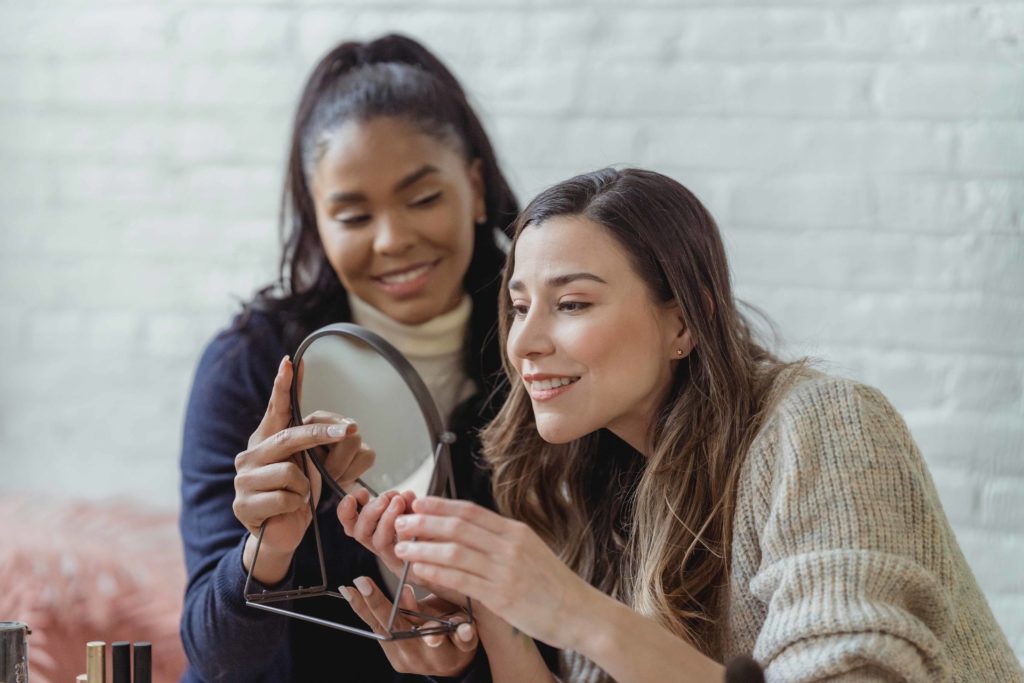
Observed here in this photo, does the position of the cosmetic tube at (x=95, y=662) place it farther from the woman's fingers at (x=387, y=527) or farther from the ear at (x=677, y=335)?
the ear at (x=677, y=335)

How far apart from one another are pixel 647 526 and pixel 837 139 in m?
0.65

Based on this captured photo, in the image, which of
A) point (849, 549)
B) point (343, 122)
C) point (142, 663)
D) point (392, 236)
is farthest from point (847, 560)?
point (343, 122)

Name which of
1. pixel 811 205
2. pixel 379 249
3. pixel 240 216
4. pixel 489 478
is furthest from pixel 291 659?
pixel 811 205

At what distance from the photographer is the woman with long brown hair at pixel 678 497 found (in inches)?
37.3

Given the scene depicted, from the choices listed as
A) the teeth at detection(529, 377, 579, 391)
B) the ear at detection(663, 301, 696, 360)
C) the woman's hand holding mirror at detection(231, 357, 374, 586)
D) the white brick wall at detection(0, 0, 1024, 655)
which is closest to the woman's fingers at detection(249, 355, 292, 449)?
the woman's hand holding mirror at detection(231, 357, 374, 586)

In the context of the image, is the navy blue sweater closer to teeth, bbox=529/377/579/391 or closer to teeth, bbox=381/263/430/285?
teeth, bbox=381/263/430/285

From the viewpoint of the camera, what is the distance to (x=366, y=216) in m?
1.45

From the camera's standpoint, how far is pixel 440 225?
146 centimetres

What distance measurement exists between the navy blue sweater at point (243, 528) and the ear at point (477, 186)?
24 centimetres

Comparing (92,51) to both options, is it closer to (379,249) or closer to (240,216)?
(240,216)

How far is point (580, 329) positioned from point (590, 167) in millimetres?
633

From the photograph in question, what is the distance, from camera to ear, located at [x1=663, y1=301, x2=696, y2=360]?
45.5 inches

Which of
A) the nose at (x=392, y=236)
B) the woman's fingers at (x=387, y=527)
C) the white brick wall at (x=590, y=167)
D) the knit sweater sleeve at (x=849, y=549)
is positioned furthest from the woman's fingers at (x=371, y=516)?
the white brick wall at (x=590, y=167)

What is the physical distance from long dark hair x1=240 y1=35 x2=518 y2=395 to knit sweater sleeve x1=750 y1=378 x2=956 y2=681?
1.69ft
